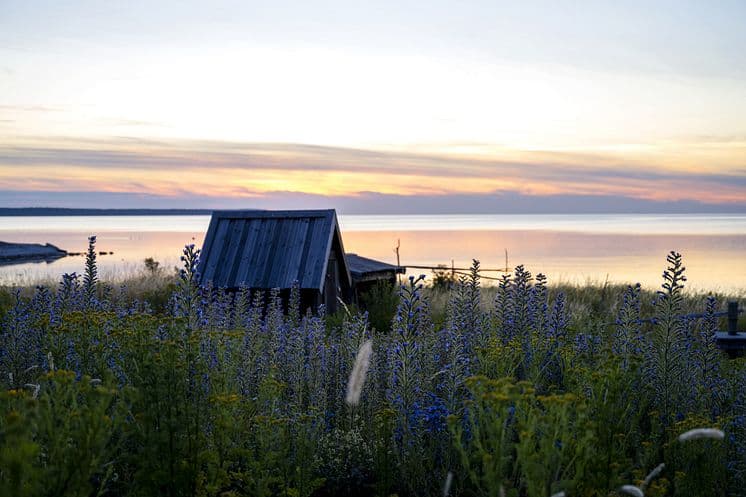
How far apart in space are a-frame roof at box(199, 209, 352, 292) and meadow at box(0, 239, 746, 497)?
5.91 meters

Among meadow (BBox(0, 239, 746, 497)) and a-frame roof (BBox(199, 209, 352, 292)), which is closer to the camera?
meadow (BBox(0, 239, 746, 497))

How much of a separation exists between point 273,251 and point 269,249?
112 millimetres

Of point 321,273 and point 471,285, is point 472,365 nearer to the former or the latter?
point 471,285

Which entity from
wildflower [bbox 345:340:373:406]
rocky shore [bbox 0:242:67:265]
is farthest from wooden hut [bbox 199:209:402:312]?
rocky shore [bbox 0:242:67:265]

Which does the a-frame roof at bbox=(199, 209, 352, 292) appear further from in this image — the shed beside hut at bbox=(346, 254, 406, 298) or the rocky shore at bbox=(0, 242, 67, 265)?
the rocky shore at bbox=(0, 242, 67, 265)

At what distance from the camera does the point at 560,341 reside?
24.7ft

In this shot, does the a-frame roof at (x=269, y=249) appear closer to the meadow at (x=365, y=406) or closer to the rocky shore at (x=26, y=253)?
the meadow at (x=365, y=406)

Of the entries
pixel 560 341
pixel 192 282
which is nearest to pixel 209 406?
pixel 192 282

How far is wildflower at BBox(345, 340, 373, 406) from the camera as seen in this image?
272 inches

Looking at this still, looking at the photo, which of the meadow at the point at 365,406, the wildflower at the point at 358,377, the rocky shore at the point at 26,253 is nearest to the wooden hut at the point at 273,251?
the meadow at the point at 365,406

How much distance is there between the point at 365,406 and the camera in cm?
712

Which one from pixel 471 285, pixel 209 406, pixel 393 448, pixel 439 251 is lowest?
pixel 439 251

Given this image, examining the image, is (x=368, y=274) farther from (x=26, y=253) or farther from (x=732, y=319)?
(x=26, y=253)

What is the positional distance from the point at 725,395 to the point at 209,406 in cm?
468
